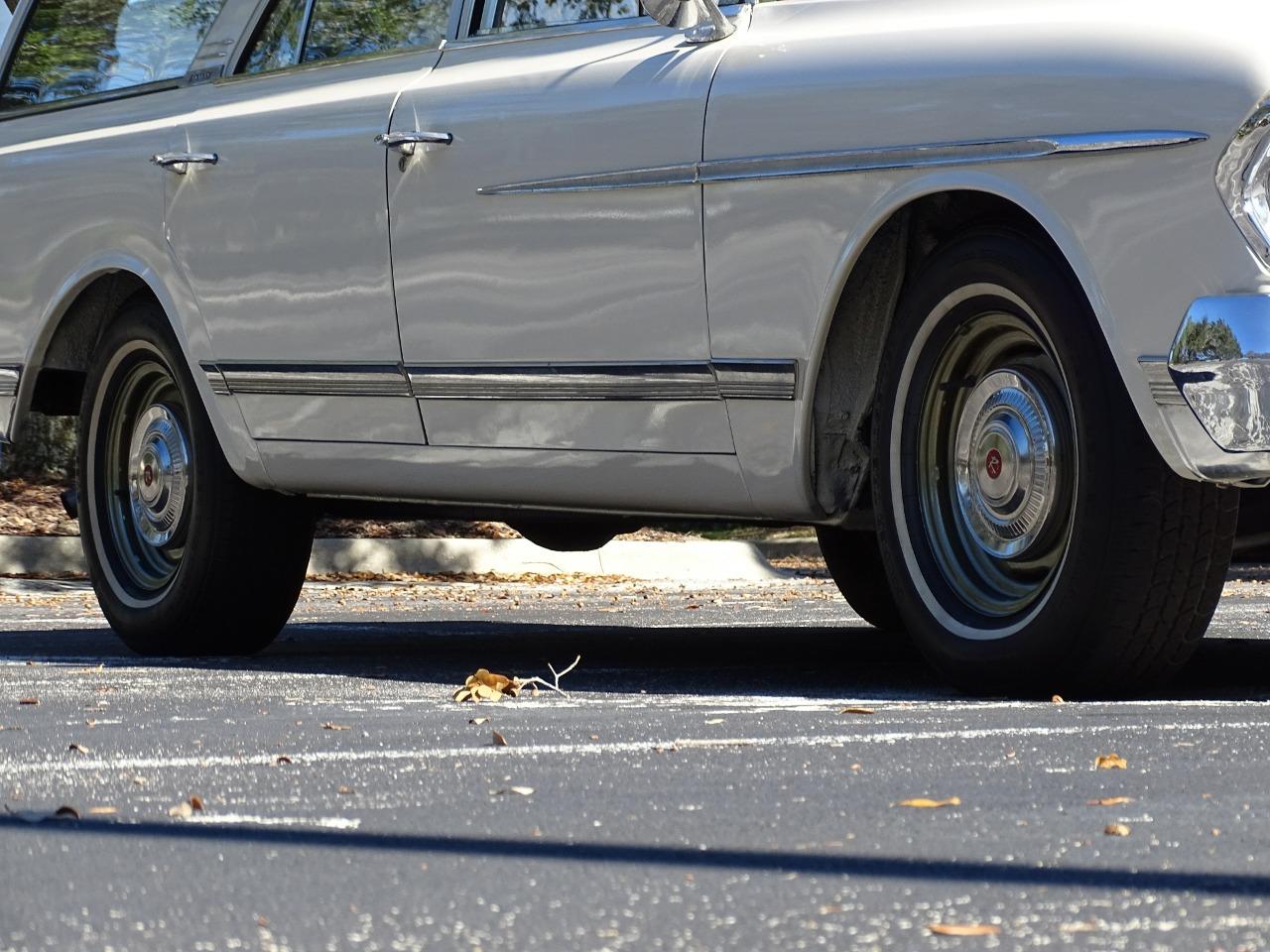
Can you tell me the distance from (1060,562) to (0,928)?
8.23ft

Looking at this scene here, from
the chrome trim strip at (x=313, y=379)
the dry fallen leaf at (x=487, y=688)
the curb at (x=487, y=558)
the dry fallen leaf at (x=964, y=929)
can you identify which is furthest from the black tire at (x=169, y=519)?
the curb at (x=487, y=558)

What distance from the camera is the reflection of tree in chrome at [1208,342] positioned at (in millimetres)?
4270

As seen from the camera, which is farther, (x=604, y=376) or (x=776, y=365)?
(x=604, y=376)

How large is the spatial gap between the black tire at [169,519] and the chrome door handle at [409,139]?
111 centimetres

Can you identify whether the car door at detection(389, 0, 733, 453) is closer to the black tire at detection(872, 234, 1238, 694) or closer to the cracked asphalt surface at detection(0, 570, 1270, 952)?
the black tire at detection(872, 234, 1238, 694)

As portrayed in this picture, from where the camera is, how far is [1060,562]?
15.2 feet

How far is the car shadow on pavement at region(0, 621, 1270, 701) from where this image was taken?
5.34 m

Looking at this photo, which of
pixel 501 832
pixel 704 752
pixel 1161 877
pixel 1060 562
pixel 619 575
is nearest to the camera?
pixel 1161 877

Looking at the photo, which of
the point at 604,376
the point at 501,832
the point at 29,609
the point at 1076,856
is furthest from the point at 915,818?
the point at 29,609

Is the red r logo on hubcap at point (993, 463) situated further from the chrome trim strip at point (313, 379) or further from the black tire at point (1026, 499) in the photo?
the chrome trim strip at point (313, 379)

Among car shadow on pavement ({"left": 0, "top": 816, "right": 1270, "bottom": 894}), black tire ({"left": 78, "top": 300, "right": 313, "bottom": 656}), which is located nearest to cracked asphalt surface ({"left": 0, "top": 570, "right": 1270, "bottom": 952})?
car shadow on pavement ({"left": 0, "top": 816, "right": 1270, "bottom": 894})

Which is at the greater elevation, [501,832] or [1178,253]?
[1178,253]

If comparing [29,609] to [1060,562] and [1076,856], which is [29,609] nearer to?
[1060,562]

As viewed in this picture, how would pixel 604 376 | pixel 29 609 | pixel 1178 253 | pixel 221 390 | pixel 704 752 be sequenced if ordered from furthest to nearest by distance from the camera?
pixel 29 609
pixel 221 390
pixel 604 376
pixel 1178 253
pixel 704 752
